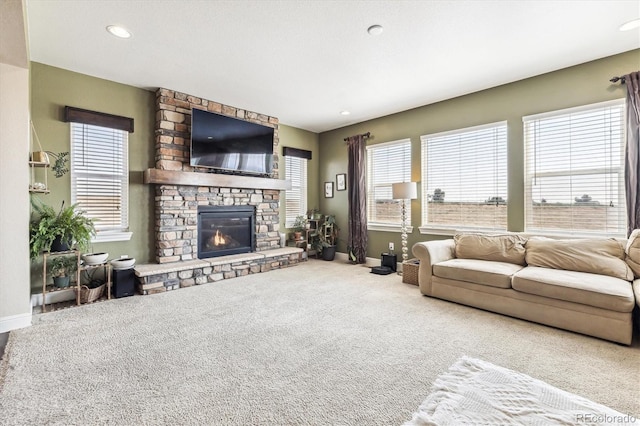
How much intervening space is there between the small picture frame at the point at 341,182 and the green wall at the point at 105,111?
341 cm

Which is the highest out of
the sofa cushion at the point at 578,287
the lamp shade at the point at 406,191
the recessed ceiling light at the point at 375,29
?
the recessed ceiling light at the point at 375,29

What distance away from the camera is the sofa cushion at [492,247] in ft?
11.3

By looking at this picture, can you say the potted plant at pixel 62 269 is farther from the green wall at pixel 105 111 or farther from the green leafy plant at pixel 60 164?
the green leafy plant at pixel 60 164

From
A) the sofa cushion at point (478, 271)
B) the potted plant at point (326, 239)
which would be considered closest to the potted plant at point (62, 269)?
the potted plant at point (326, 239)

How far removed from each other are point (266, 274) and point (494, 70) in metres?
4.20

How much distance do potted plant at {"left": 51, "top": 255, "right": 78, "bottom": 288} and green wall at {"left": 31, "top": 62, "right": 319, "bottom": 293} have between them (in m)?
0.14

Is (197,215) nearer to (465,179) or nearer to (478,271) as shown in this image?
(478,271)

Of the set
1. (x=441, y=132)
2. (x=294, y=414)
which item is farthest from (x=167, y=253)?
(x=441, y=132)

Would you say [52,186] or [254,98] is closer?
[52,186]

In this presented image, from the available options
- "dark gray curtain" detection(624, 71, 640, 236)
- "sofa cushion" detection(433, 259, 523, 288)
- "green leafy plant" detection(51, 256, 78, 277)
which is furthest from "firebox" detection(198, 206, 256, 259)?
"dark gray curtain" detection(624, 71, 640, 236)

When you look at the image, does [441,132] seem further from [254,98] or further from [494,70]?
[254,98]

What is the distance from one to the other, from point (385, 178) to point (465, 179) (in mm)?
1443

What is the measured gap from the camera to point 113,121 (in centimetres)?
389

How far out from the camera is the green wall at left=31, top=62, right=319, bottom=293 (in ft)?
11.3
